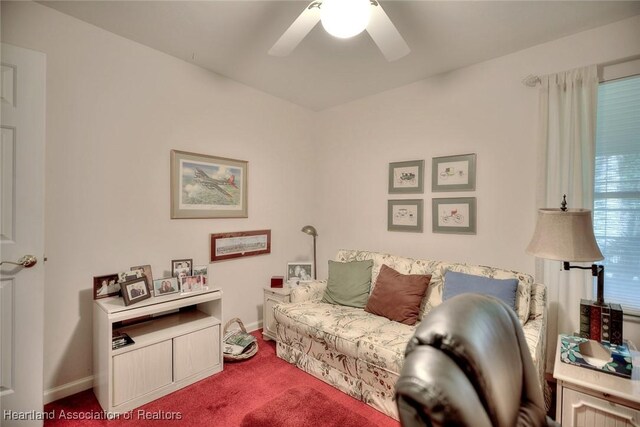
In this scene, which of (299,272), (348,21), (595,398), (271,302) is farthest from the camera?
(299,272)

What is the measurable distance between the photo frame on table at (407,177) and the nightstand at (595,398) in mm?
1810

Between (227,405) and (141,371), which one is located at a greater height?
(141,371)

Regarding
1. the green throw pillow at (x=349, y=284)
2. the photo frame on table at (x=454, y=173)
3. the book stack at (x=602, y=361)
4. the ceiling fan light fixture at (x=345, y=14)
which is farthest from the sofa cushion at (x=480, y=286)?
the ceiling fan light fixture at (x=345, y=14)

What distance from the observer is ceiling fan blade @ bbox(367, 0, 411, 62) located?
58.0 inches

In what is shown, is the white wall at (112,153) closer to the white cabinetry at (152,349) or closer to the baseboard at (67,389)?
the baseboard at (67,389)

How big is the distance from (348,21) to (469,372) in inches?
59.7

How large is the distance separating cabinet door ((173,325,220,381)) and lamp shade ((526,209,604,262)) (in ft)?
7.45

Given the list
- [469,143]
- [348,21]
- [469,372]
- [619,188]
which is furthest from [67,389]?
[619,188]

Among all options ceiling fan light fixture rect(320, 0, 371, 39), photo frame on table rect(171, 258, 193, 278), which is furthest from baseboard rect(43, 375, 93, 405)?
ceiling fan light fixture rect(320, 0, 371, 39)

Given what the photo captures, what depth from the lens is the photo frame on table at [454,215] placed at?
102 inches

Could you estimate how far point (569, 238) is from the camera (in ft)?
4.93

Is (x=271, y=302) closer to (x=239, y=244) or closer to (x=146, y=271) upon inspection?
(x=239, y=244)

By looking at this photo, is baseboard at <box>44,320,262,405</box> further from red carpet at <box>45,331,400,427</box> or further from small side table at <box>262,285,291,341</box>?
small side table at <box>262,285,291,341</box>

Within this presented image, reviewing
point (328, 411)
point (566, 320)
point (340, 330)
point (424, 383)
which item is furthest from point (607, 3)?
point (328, 411)
